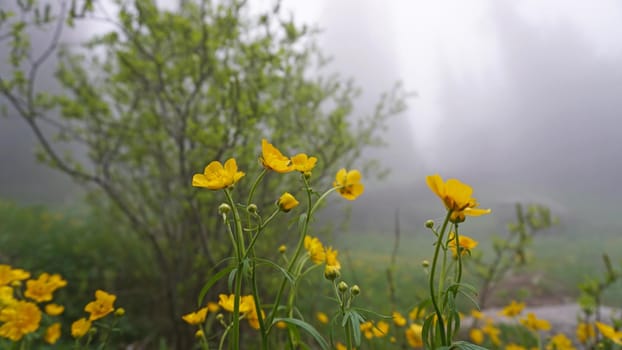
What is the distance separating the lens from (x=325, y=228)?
2959 millimetres

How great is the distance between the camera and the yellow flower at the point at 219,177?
67cm

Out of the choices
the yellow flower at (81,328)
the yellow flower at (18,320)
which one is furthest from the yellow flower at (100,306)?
the yellow flower at (18,320)

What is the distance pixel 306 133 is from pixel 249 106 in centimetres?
68

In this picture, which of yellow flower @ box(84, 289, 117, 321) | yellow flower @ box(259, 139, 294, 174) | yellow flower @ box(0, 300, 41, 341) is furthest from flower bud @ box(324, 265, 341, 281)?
yellow flower @ box(0, 300, 41, 341)

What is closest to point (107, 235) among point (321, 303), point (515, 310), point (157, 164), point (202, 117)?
point (157, 164)

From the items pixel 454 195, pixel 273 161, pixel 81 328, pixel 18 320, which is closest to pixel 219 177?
pixel 273 161

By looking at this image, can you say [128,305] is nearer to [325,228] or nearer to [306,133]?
[325,228]

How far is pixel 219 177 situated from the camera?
2.27 ft

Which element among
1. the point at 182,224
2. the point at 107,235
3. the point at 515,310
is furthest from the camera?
the point at 107,235

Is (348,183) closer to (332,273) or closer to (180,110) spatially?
(332,273)

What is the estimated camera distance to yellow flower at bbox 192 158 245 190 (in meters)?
0.67

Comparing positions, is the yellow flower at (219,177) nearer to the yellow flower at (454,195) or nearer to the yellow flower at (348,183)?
the yellow flower at (348,183)

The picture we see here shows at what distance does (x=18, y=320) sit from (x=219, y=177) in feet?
2.11

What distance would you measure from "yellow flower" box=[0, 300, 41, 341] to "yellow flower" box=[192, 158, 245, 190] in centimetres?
53
